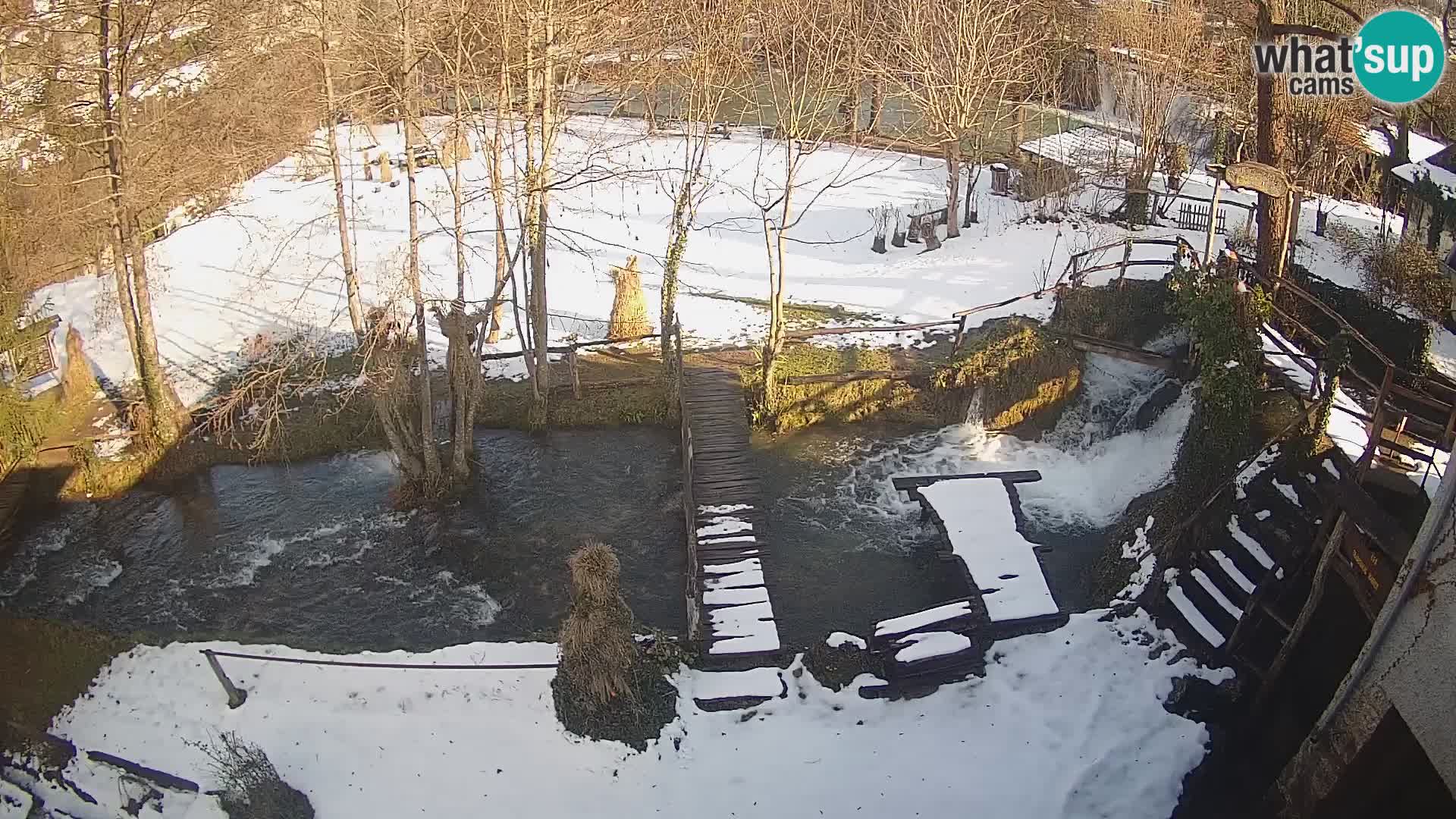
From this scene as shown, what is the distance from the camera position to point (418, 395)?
19172 mm

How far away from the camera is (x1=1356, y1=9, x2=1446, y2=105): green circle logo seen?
1762 centimetres

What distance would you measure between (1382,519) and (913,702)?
5206 mm

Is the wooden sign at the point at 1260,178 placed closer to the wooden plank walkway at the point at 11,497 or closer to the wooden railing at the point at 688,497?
the wooden railing at the point at 688,497

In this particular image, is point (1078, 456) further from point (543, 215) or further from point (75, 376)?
point (75, 376)

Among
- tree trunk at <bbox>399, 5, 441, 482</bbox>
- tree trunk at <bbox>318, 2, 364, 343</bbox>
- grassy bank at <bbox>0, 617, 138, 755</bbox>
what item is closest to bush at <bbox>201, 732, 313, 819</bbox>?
grassy bank at <bbox>0, 617, 138, 755</bbox>

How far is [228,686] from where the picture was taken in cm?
1202

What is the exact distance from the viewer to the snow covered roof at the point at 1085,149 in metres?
28.7

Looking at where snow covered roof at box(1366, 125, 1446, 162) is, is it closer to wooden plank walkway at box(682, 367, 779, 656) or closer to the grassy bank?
wooden plank walkway at box(682, 367, 779, 656)

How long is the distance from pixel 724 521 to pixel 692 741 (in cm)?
425

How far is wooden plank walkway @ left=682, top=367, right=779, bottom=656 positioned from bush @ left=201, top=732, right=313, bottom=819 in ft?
15.8

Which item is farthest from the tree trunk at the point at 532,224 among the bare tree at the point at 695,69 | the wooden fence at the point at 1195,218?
the wooden fence at the point at 1195,218

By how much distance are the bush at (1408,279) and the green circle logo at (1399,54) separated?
316 centimetres

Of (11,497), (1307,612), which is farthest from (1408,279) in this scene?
(11,497)

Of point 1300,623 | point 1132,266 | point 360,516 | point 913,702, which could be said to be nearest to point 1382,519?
point 1300,623
